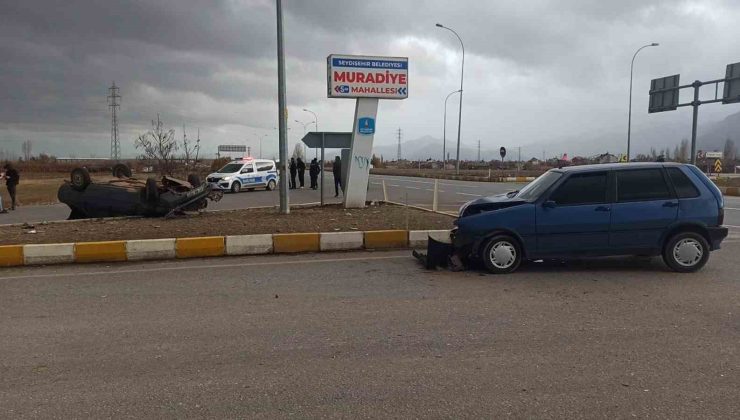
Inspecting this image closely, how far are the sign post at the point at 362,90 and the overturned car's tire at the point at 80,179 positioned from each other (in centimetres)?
663

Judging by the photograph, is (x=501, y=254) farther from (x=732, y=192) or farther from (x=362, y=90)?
(x=732, y=192)

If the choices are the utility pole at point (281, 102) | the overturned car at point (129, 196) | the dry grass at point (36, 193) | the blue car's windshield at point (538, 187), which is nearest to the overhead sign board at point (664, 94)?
the utility pole at point (281, 102)

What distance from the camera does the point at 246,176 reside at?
28.5 m

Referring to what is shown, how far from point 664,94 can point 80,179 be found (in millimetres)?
31601

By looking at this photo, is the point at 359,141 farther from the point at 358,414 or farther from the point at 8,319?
the point at 358,414

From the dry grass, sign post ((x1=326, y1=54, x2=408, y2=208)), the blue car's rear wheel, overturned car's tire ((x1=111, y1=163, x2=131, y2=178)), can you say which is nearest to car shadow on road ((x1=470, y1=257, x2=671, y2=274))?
the blue car's rear wheel

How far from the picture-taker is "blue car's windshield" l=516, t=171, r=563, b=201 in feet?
25.0

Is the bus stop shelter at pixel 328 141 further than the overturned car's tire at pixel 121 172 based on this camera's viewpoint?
No

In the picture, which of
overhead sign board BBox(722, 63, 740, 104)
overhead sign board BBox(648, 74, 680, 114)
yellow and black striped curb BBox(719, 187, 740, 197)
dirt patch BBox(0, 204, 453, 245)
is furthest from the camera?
overhead sign board BBox(648, 74, 680, 114)

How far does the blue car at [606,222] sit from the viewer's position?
24.0 ft

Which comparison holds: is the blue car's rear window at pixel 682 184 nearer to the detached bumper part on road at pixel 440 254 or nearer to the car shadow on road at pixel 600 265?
the car shadow on road at pixel 600 265

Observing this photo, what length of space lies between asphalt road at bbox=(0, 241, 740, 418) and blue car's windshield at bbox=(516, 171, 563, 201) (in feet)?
3.82

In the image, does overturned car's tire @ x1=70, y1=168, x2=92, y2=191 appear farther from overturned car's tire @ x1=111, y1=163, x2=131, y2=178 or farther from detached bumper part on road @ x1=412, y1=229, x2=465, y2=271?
detached bumper part on road @ x1=412, y1=229, x2=465, y2=271

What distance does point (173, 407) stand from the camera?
3410mm
